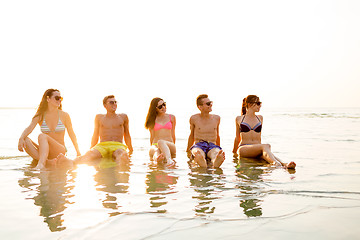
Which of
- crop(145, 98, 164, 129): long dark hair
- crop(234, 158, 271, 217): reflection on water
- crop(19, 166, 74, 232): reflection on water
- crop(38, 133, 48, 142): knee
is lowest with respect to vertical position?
crop(234, 158, 271, 217): reflection on water

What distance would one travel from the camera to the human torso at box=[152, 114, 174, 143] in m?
10.2

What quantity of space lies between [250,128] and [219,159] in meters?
2.11

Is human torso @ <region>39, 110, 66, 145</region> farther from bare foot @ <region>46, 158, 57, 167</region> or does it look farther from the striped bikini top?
bare foot @ <region>46, 158, 57, 167</region>

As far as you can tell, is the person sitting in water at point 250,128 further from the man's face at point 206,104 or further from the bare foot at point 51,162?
the bare foot at point 51,162

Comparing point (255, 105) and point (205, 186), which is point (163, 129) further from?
point (205, 186)

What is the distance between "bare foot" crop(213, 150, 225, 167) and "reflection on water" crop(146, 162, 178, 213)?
1.12 metres

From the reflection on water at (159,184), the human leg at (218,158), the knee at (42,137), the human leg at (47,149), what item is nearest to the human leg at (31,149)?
the human leg at (47,149)

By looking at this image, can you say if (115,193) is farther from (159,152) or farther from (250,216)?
(159,152)

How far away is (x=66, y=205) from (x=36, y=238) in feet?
3.92

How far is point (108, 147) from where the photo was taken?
9.88 meters

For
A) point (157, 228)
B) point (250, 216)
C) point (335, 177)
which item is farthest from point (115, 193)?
point (335, 177)

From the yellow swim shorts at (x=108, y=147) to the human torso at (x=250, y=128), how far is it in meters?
3.55

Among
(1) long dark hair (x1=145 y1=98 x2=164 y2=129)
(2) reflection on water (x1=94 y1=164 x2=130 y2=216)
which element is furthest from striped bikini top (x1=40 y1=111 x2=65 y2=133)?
(1) long dark hair (x1=145 y1=98 x2=164 y2=129)

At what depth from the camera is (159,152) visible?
31.0 feet
